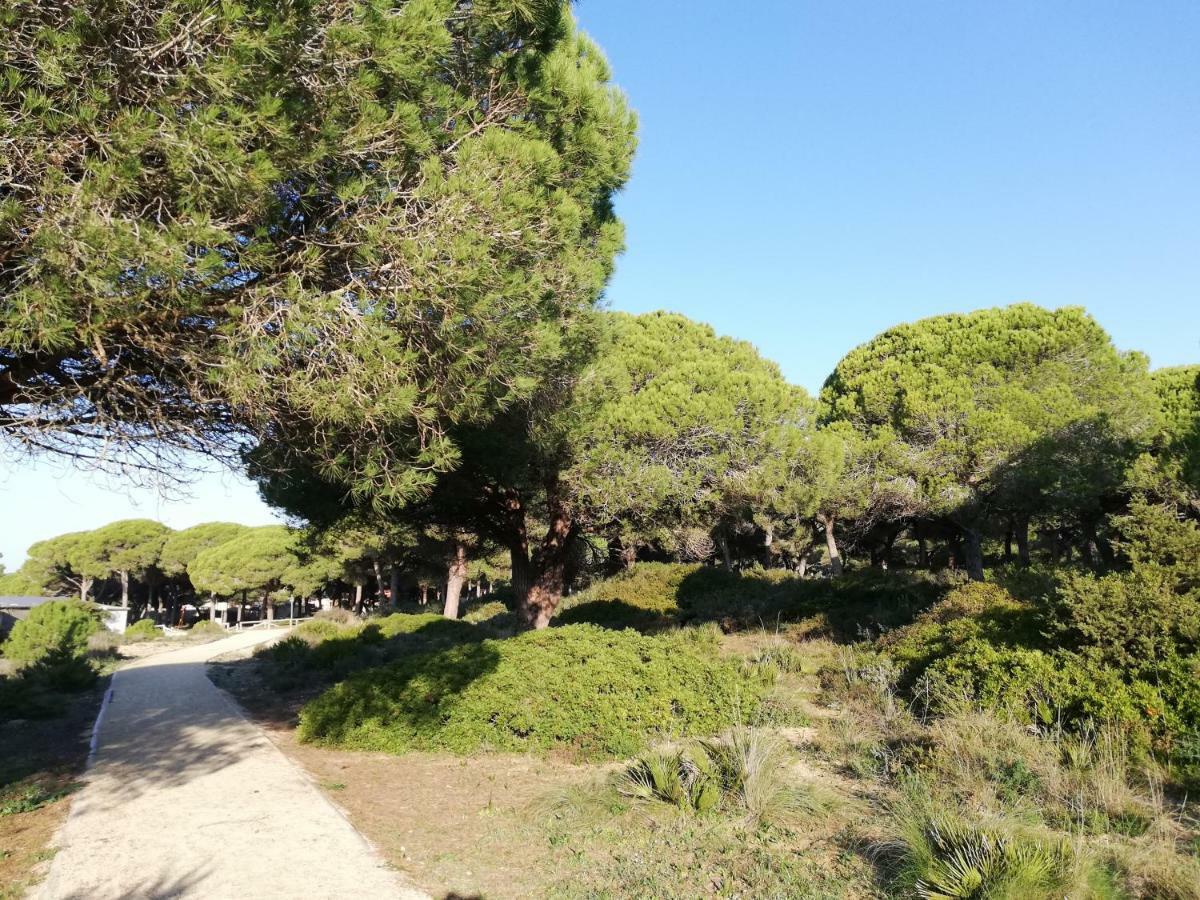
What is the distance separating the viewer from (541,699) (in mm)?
7555

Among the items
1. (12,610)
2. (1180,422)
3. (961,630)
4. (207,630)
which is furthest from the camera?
(207,630)

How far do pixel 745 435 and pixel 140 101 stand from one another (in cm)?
1150

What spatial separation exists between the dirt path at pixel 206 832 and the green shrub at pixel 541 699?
0.98 metres

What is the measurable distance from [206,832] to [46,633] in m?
14.4

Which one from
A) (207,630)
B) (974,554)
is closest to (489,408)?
(974,554)

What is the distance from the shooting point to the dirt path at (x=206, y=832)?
4039 millimetres

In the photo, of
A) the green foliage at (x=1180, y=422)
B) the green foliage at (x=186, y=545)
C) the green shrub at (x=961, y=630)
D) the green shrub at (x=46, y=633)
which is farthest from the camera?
the green foliage at (x=186, y=545)

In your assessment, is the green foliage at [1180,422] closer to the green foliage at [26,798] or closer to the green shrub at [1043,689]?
the green shrub at [1043,689]

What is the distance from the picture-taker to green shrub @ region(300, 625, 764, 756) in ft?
24.0

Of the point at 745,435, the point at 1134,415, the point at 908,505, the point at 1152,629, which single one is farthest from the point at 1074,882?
the point at 1134,415

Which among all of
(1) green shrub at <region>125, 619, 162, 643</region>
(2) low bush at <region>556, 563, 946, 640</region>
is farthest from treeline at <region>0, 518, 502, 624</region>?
(2) low bush at <region>556, 563, 946, 640</region>

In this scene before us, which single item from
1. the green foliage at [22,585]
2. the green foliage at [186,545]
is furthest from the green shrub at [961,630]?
the green foliage at [22,585]

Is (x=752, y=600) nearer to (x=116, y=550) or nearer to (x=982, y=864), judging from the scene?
(x=982, y=864)

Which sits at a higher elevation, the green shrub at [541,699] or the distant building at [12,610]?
the distant building at [12,610]
